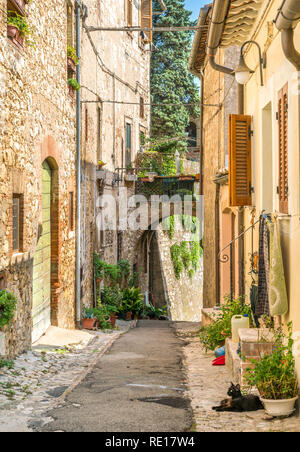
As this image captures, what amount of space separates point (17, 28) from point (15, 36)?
104 millimetres

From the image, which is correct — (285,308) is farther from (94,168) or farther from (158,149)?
(158,149)

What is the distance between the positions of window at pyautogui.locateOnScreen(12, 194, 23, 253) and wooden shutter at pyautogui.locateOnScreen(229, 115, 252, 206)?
9.95 ft

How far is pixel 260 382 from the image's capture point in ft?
16.8

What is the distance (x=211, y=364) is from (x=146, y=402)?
2.85 metres

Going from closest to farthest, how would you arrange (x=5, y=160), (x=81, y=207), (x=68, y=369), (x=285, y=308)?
1. (x=285, y=308)
2. (x=5, y=160)
3. (x=68, y=369)
4. (x=81, y=207)

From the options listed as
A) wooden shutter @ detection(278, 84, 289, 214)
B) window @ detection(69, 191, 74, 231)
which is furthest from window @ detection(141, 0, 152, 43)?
wooden shutter @ detection(278, 84, 289, 214)

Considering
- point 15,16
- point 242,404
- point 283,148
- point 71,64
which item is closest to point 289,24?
point 283,148

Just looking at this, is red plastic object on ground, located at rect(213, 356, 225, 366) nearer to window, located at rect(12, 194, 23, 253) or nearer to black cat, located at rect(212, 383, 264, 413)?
black cat, located at rect(212, 383, 264, 413)

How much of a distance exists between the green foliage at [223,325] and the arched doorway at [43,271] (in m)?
2.83

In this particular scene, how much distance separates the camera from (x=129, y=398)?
230 inches

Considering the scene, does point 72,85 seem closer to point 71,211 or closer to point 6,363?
point 71,211

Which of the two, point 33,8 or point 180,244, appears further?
point 180,244

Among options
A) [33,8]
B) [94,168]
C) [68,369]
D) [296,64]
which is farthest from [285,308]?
[94,168]

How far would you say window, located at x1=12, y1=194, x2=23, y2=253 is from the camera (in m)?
7.93
